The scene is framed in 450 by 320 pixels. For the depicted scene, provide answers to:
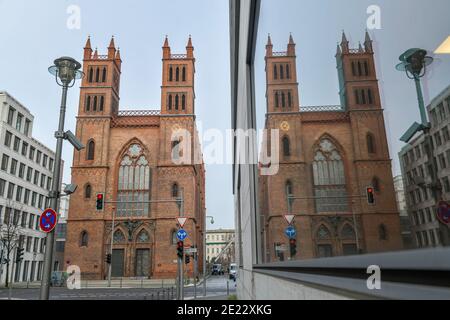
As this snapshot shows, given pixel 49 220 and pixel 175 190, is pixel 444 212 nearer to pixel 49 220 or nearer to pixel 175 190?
pixel 49 220

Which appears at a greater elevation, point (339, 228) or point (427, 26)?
point (427, 26)

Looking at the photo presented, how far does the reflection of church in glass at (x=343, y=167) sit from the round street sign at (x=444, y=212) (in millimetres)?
164

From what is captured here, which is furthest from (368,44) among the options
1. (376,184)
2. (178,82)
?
(178,82)

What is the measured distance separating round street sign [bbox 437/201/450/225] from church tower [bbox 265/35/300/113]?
1275 millimetres

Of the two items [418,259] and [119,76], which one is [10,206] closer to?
[119,76]

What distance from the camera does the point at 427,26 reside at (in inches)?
26.0

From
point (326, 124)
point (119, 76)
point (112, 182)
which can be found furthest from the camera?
point (119, 76)

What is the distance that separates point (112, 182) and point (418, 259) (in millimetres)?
41310

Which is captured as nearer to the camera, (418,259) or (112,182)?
(418,259)


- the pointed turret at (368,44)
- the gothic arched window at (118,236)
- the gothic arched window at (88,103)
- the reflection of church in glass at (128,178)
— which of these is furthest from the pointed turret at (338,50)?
the gothic arched window at (88,103)

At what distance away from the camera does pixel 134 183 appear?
135 feet
